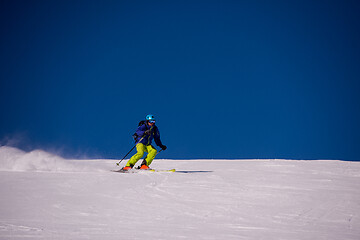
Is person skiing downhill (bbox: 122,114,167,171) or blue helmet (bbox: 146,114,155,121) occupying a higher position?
blue helmet (bbox: 146,114,155,121)

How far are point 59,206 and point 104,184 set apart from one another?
2.37m

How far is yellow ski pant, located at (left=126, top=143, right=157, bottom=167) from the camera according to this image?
40.5 feet

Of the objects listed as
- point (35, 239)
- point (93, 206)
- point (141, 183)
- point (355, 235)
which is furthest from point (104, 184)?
point (355, 235)

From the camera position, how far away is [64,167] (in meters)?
12.2

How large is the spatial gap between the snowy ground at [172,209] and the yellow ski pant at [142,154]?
379 cm

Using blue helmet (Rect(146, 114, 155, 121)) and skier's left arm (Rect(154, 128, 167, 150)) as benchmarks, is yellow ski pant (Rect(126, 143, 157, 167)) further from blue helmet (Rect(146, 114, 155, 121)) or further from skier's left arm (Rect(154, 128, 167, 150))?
blue helmet (Rect(146, 114, 155, 121))

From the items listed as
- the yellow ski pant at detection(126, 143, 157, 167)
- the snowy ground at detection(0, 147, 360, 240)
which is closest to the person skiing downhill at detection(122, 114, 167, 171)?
the yellow ski pant at detection(126, 143, 157, 167)

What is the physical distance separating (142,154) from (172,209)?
717 centimetres

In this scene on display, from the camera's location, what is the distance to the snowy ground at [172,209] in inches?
159

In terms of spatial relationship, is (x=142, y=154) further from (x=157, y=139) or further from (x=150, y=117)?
(x=150, y=117)

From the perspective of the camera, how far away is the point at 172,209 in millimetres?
5402

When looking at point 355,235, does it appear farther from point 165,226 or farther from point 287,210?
point 165,226

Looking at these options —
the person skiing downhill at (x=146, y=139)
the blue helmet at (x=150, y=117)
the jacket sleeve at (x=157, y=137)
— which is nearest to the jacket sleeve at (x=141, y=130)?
the person skiing downhill at (x=146, y=139)

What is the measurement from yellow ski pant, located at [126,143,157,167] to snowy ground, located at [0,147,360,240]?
3786 mm
